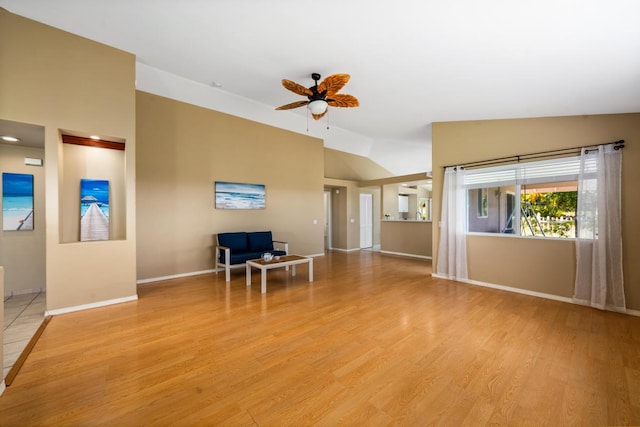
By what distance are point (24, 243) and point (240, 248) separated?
10.4ft

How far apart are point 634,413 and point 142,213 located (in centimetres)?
601

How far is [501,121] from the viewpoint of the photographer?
4250mm

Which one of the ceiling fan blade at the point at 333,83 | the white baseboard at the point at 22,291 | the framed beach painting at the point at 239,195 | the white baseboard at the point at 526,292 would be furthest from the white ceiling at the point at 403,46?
the white baseboard at the point at 22,291

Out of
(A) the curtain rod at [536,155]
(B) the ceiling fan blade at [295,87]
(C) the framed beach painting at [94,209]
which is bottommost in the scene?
(C) the framed beach painting at [94,209]

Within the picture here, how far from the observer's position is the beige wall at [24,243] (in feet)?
12.4

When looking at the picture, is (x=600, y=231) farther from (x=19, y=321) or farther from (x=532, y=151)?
(x=19, y=321)

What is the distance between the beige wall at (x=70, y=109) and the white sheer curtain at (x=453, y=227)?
5.09 metres

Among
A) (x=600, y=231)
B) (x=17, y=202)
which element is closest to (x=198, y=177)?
(x=17, y=202)

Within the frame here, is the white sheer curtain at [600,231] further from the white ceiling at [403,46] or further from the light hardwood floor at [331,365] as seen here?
the white ceiling at [403,46]

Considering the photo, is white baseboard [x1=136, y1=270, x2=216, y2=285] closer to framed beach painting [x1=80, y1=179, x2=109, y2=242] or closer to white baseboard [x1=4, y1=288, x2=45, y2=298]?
framed beach painting [x1=80, y1=179, x2=109, y2=242]

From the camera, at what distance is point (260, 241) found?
18.4ft

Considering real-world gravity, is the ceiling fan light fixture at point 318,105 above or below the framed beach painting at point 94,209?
above

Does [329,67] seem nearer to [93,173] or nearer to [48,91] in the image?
[48,91]

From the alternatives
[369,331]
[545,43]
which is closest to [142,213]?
[369,331]
